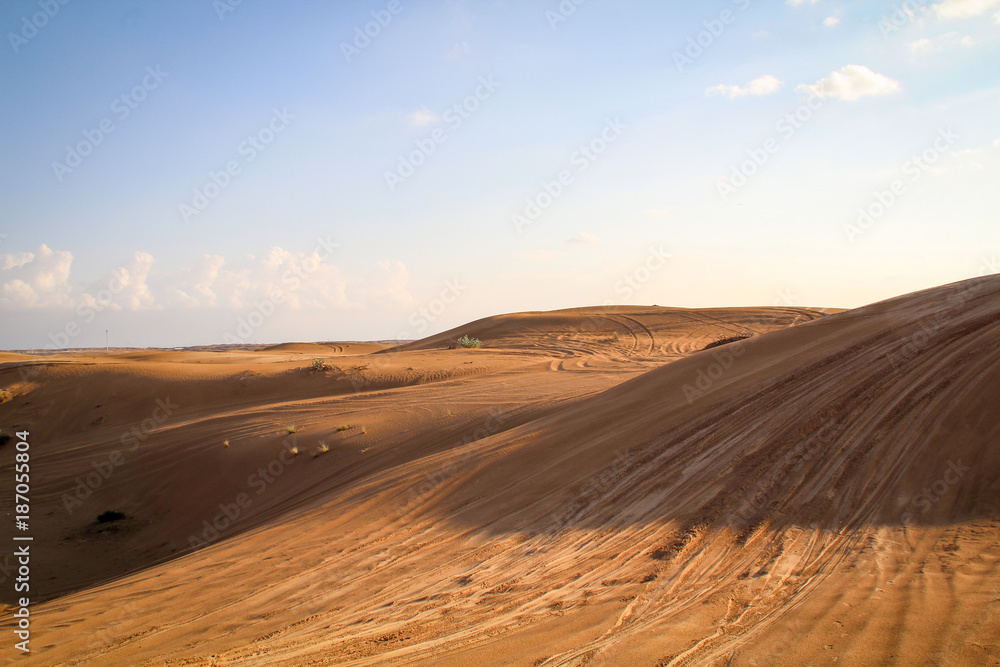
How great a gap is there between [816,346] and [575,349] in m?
14.4

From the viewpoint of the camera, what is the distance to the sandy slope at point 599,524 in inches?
145

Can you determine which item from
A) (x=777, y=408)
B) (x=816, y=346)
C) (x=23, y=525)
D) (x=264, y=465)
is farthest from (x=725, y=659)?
(x=23, y=525)

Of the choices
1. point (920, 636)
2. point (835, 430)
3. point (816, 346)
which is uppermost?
point (816, 346)

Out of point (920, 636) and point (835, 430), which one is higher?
point (835, 430)

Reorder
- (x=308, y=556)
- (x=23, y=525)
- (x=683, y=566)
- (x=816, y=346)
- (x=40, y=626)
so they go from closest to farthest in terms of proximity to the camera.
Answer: (x=683, y=566) → (x=40, y=626) → (x=308, y=556) → (x=816, y=346) → (x=23, y=525)

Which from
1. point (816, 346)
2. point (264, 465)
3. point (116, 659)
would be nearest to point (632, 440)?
point (816, 346)

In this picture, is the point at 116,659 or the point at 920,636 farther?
the point at 116,659

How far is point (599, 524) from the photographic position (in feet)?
18.6

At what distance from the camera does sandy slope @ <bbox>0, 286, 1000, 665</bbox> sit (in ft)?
12.1

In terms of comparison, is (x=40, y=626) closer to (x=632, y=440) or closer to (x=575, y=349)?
(x=632, y=440)

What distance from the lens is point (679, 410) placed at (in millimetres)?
8227

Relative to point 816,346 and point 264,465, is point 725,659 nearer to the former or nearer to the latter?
point 816,346

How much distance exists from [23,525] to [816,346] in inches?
558

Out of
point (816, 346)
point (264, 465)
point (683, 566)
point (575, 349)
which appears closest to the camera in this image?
point (683, 566)
